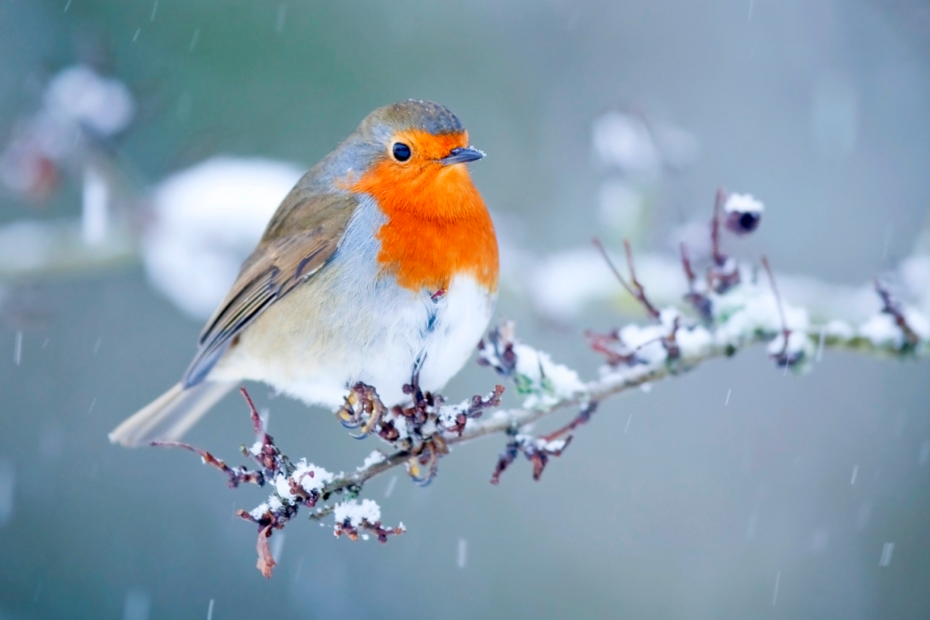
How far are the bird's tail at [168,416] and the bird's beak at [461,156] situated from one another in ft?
5.06

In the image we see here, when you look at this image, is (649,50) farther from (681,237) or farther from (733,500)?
(681,237)

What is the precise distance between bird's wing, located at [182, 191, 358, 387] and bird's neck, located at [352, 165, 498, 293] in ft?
0.62

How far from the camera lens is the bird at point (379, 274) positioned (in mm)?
2986

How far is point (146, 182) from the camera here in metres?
7.13

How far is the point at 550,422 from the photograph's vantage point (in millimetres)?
6402

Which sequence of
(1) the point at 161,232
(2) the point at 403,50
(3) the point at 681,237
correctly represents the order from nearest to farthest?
(3) the point at 681,237 < (1) the point at 161,232 < (2) the point at 403,50

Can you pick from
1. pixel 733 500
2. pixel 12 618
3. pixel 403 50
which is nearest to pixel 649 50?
pixel 403 50

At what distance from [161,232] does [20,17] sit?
3.97m

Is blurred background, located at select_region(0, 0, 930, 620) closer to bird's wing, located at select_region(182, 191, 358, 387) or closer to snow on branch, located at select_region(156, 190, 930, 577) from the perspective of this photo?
bird's wing, located at select_region(182, 191, 358, 387)

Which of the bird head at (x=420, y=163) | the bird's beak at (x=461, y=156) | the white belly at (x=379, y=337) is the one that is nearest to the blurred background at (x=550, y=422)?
the bird head at (x=420, y=163)

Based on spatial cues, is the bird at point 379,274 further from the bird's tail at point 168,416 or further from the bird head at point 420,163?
the bird's tail at point 168,416

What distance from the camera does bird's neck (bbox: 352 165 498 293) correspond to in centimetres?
299

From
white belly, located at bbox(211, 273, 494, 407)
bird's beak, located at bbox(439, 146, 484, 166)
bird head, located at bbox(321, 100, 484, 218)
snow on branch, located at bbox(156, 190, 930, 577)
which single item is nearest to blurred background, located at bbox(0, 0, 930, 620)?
bird head, located at bbox(321, 100, 484, 218)

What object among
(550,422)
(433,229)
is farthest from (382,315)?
(550,422)
